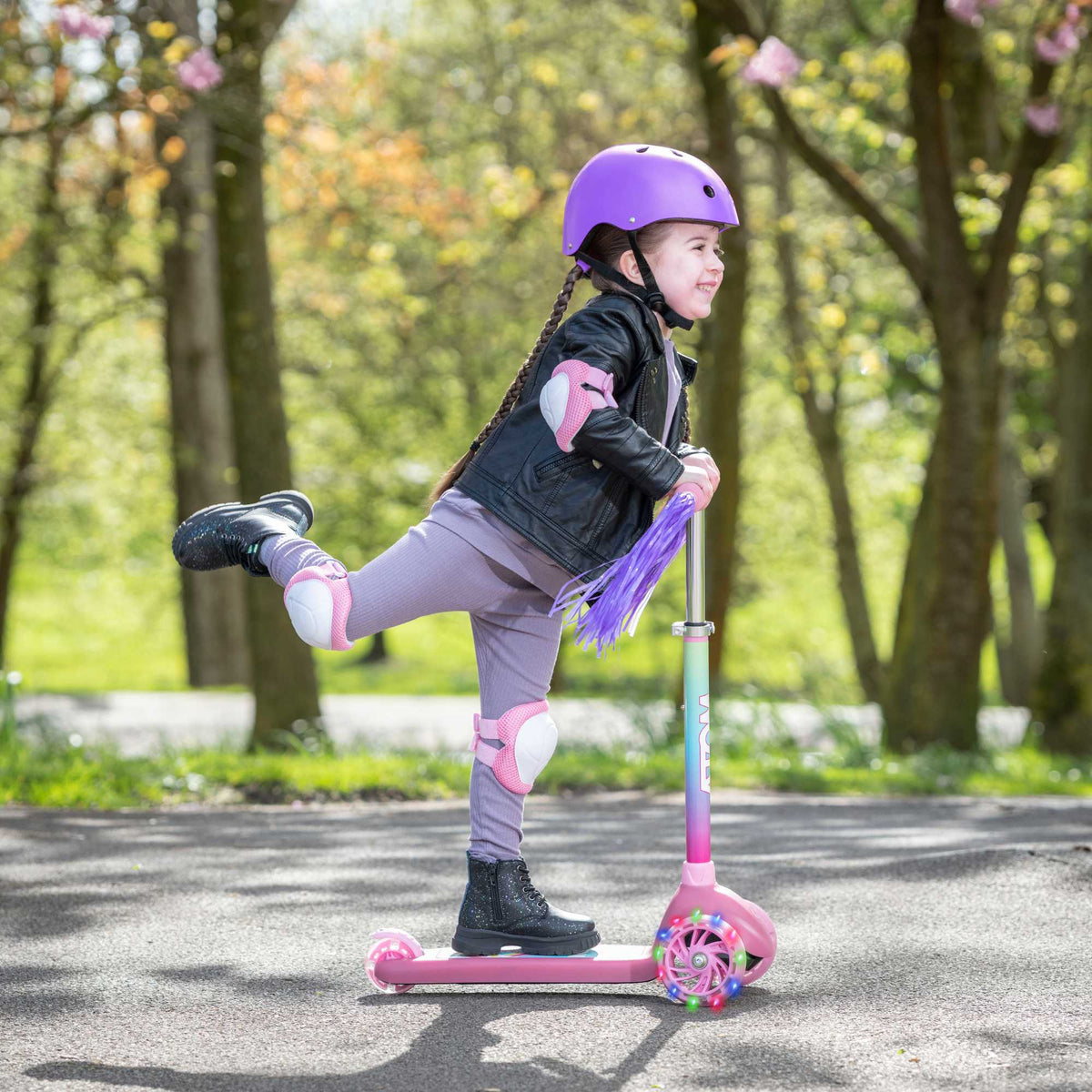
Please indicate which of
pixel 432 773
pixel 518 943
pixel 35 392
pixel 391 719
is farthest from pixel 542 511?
pixel 35 392

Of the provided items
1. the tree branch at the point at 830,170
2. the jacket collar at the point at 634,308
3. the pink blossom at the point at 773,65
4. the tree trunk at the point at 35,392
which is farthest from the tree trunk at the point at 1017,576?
the jacket collar at the point at 634,308

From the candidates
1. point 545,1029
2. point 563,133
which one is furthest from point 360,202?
point 545,1029

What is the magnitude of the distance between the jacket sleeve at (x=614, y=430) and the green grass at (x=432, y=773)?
13.4ft

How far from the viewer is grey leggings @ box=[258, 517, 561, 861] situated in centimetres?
325

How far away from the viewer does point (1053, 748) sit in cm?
981

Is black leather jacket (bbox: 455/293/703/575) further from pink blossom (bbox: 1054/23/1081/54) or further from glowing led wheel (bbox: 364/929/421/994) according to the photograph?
pink blossom (bbox: 1054/23/1081/54)

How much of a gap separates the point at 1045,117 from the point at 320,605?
6.91m

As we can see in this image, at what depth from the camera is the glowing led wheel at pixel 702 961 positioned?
10.1ft

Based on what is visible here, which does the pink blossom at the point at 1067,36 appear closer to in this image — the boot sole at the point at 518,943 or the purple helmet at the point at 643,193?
the purple helmet at the point at 643,193

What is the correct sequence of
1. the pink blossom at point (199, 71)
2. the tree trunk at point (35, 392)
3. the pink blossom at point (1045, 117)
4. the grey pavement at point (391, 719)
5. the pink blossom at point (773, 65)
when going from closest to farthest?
the pink blossom at point (199, 71)
the pink blossom at point (773, 65)
the pink blossom at point (1045, 117)
the grey pavement at point (391, 719)
the tree trunk at point (35, 392)

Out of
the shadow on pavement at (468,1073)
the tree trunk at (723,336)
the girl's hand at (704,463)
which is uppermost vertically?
the tree trunk at (723,336)

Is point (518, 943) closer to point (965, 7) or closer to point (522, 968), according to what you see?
point (522, 968)

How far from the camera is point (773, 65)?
8.43 meters

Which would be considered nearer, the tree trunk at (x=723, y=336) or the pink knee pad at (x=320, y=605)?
the pink knee pad at (x=320, y=605)
